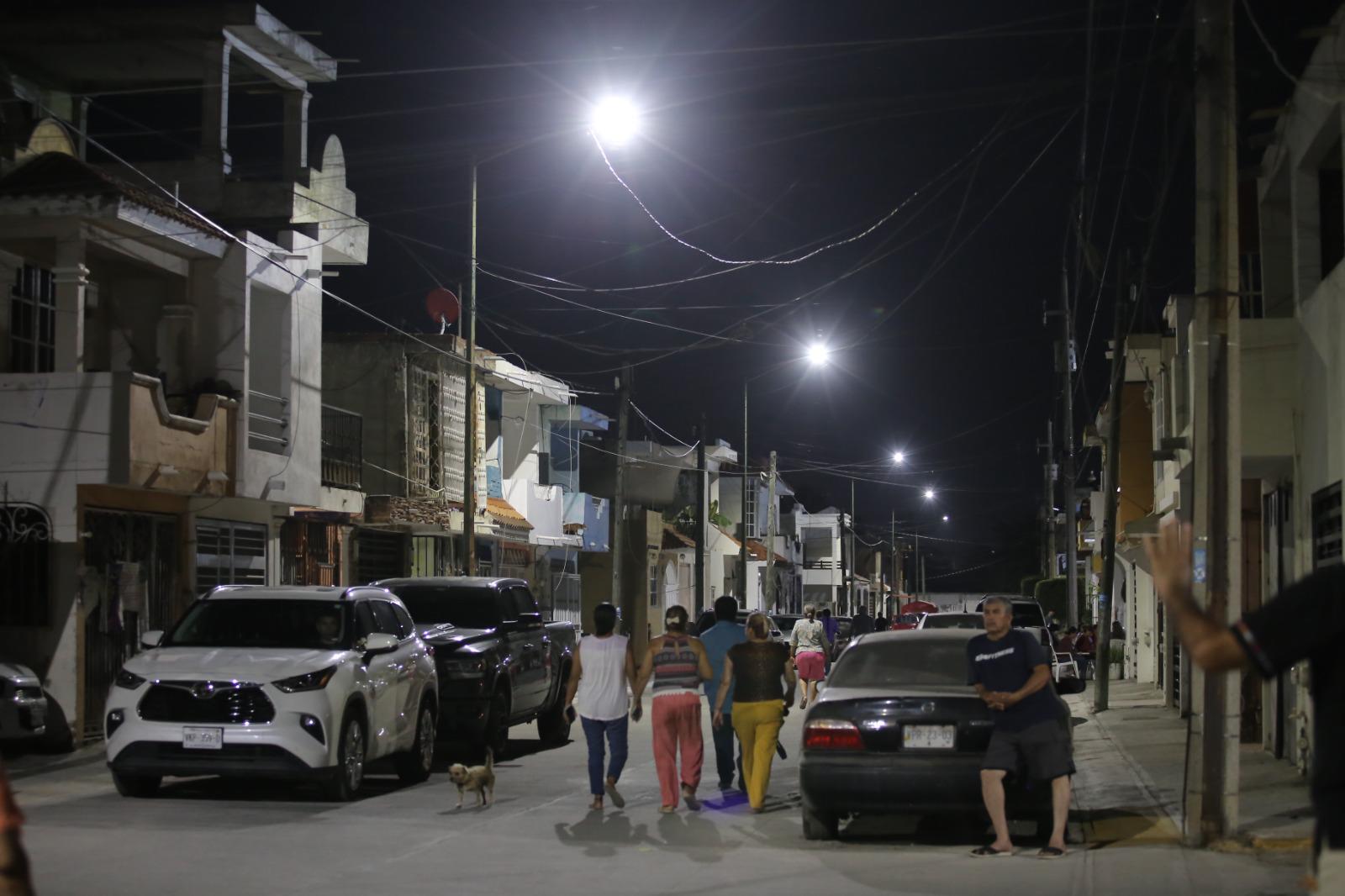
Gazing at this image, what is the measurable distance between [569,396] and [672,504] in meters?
18.9

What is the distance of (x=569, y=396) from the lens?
44.8m

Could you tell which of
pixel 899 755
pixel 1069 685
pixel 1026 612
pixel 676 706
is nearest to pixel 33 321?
pixel 676 706

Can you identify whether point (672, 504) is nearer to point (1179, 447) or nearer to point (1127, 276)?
point (1127, 276)

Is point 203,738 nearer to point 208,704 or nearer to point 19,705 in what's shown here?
point 208,704

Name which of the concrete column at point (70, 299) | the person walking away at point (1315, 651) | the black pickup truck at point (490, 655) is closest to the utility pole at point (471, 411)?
the black pickup truck at point (490, 655)

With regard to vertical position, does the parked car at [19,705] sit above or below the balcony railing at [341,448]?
below

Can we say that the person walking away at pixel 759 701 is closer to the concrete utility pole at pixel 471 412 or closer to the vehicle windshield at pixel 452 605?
the vehicle windshield at pixel 452 605

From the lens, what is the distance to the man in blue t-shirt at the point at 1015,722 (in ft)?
35.6

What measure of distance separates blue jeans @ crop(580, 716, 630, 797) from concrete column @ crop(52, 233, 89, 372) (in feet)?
30.4

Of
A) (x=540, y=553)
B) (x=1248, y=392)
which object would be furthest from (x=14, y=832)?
(x=540, y=553)

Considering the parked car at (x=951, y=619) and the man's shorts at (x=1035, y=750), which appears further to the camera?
the parked car at (x=951, y=619)

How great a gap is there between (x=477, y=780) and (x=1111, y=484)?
15.3 metres

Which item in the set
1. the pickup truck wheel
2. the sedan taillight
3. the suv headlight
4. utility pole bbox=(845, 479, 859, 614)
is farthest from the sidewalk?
utility pole bbox=(845, 479, 859, 614)

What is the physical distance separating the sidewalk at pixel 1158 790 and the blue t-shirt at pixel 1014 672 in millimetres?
1527
